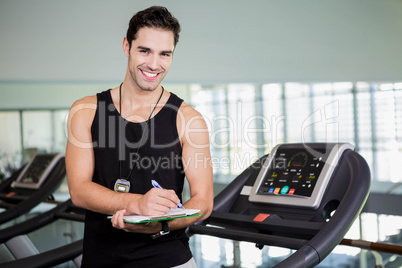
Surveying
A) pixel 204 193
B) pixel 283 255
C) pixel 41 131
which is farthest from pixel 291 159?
pixel 41 131

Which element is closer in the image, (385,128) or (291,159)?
(291,159)

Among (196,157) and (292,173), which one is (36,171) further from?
(196,157)

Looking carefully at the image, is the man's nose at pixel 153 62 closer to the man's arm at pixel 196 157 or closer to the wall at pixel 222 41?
the man's arm at pixel 196 157

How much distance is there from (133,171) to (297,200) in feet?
2.88

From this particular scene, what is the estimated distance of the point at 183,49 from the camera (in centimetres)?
532

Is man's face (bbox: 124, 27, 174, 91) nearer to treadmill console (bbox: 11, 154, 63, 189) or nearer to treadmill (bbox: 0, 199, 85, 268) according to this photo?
treadmill (bbox: 0, 199, 85, 268)

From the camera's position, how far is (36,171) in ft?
12.0

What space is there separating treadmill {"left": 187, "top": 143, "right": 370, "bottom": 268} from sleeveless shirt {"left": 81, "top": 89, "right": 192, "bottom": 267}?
1.77 ft

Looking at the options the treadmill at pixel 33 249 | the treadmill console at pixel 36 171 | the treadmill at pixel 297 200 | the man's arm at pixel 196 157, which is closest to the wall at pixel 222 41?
the treadmill console at pixel 36 171

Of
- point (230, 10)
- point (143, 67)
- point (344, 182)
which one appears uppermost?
point (230, 10)

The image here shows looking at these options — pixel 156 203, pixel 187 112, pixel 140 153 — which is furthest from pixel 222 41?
pixel 156 203

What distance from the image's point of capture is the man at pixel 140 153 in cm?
136

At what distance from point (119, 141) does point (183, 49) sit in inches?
159

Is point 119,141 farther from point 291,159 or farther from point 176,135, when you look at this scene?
point 291,159
